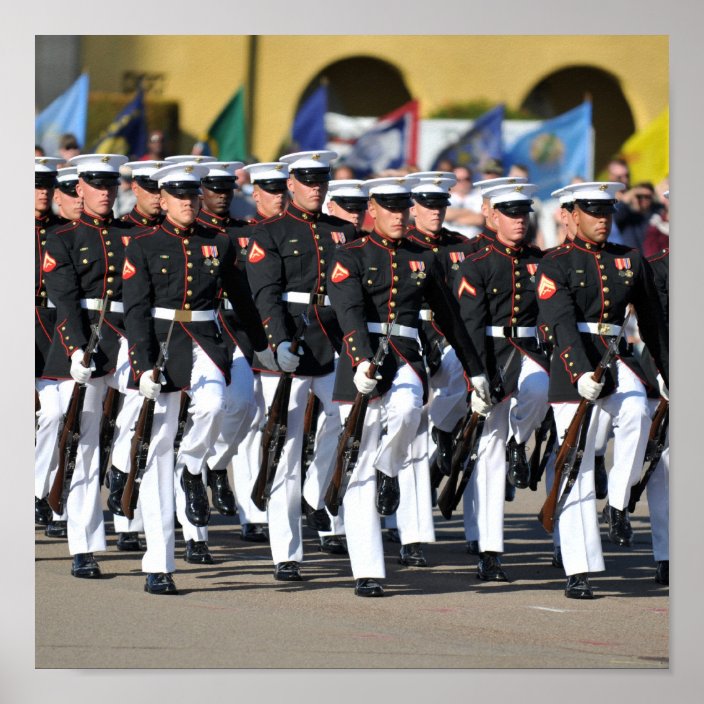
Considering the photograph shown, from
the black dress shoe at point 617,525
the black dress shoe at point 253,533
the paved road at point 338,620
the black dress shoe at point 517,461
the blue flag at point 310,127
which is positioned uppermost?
the blue flag at point 310,127

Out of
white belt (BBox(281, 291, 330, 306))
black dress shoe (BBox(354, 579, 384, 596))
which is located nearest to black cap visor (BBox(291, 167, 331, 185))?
white belt (BBox(281, 291, 330, 306))

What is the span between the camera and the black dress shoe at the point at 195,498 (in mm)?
10672

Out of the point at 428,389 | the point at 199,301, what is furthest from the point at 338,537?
the point at 199,301

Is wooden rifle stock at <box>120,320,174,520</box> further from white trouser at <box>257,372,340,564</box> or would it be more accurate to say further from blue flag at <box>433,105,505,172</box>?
blue flag at <box>433,105,505,172</box>

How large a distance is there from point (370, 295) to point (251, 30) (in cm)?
137

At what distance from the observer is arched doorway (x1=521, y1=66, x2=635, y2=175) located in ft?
37.1

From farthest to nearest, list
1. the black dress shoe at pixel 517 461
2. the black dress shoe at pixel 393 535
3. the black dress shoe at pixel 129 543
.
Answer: the black dress shoe at pixel 393 535 → the black dress shoe at pixel 129 543 → the black dress shoe at pixel 517 461

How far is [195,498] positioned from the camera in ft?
35.2

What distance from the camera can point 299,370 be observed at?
11062mm

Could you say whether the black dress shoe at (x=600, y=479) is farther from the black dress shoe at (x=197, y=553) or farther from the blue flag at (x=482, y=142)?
the blue flag at (x=482, y=142)

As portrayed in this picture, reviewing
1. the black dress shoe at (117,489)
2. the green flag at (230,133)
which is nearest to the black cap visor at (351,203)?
the green flag at (230,133)

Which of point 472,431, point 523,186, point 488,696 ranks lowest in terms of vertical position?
point 488,696

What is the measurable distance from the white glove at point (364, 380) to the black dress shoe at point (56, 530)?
2473 millimetres

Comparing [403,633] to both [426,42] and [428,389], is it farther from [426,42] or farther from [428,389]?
[426,42]
